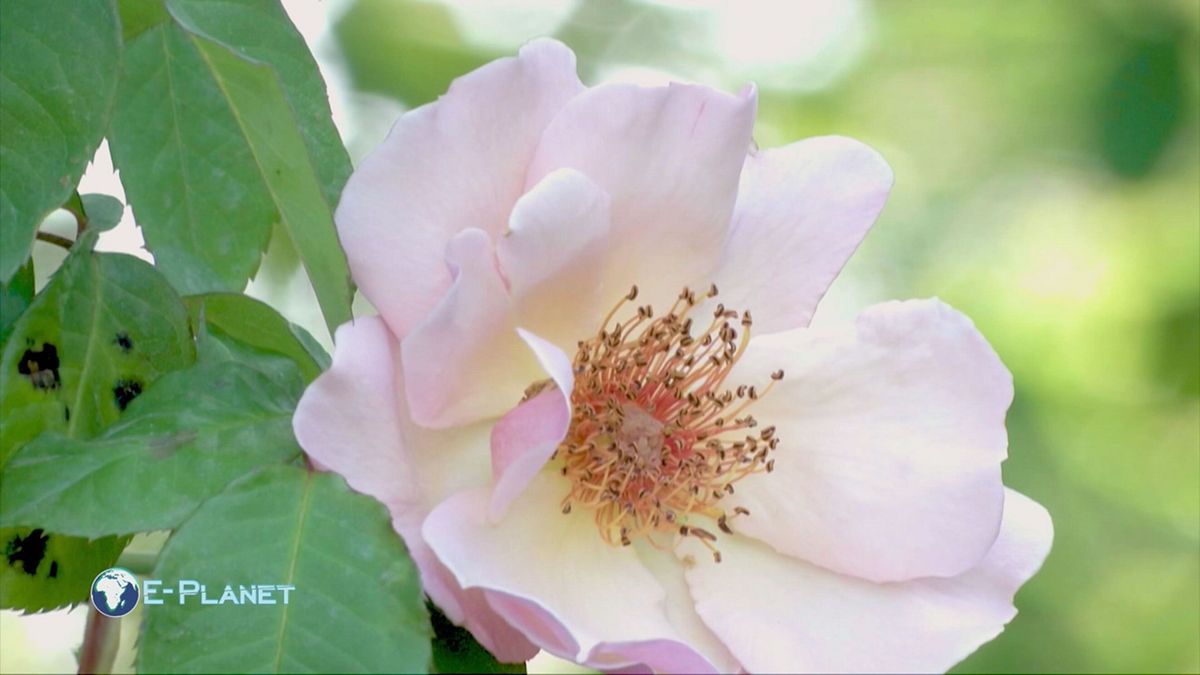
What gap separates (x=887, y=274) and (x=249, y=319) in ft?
7.82

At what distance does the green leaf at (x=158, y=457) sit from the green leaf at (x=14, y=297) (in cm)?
6

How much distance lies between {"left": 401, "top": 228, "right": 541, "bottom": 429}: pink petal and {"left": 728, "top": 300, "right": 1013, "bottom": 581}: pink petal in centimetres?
11

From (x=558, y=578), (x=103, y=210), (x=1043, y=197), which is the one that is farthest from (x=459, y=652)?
(x=1043, y=197)

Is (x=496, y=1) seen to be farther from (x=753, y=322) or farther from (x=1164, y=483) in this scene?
(x=753, y=322)

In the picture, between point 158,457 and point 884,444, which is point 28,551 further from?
point 884,444

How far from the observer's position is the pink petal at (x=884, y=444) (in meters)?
0.46

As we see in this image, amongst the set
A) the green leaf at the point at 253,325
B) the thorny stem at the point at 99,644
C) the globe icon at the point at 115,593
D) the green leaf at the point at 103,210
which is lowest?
the thorny stem at the point at 99,644

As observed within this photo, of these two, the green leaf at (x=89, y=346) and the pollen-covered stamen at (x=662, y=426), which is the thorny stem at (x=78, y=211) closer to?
the green leaf at (x=89, y=346)

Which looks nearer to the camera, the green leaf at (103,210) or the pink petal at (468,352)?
the pink petal at (468,352)

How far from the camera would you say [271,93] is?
50 cm

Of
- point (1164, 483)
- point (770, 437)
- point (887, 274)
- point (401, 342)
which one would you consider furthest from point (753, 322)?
point (1164, 483)

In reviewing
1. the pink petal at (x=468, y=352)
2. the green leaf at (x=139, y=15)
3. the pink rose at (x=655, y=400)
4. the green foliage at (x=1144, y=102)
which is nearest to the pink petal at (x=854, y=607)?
the pink rose at (x=655, y=400)

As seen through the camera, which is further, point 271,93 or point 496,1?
point 496,1

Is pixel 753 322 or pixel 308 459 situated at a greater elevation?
pixel 753 322
